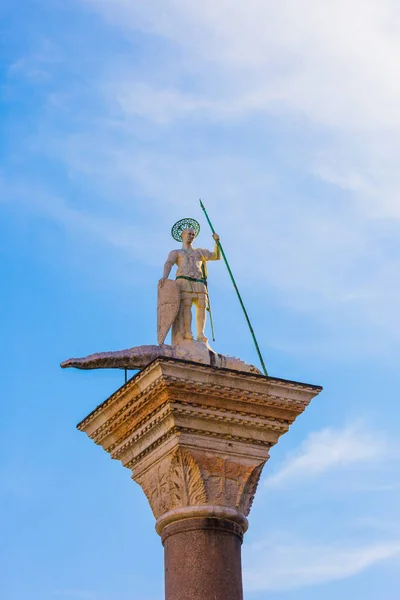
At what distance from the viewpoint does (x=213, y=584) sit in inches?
524

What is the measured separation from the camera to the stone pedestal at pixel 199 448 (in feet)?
44.5

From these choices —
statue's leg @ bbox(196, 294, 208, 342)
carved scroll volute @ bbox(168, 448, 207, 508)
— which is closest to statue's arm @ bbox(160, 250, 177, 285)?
statue's leg @ bbox(196, 294, 208, 342)

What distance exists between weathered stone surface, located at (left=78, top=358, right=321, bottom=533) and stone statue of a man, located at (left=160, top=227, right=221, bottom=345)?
1.59 m

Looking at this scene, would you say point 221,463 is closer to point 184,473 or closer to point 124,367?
point 184,473

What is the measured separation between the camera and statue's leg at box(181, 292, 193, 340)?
15773 millimetres

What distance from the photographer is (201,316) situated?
15953 millimetres

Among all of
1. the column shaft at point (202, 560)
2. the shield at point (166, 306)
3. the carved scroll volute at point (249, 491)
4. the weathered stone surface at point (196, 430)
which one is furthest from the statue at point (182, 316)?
the column shaft at point (202, 560)

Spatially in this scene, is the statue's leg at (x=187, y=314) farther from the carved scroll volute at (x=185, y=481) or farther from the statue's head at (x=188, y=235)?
the carved scroll volute at (x=185, y=481)

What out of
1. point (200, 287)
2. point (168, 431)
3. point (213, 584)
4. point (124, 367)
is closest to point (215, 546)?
point (213, 584)

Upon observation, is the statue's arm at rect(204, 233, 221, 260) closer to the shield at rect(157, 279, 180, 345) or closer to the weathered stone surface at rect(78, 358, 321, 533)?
the shield at rect(157, 279, 180, 345)

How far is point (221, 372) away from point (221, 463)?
3.84 feet

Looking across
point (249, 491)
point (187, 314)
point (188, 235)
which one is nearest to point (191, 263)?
point (188, 235)

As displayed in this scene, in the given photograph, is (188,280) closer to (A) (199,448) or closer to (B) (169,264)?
(B) (169,264)

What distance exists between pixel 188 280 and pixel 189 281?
0.8 inches
